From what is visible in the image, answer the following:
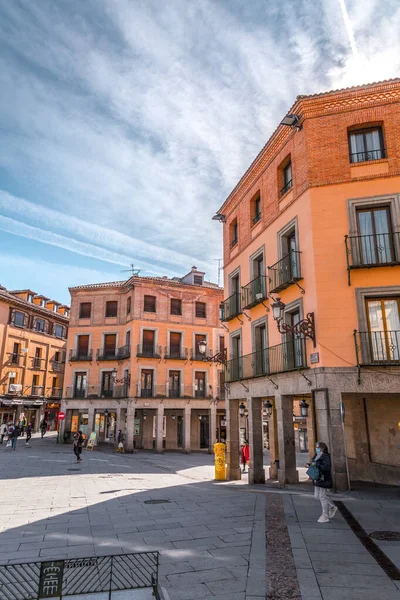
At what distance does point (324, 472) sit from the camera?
9.09 meters

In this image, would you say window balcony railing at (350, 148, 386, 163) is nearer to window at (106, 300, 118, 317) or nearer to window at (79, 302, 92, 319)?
window at (106, 300, 118, 317)

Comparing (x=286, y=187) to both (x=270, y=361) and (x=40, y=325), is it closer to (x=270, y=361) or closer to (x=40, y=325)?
(x=270, y=361)

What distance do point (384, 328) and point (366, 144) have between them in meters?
6.22

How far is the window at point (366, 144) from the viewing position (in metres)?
14.0

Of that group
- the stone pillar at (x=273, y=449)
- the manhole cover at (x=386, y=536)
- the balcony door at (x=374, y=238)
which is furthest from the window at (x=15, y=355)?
the manhole cover at (x=386, y=536)

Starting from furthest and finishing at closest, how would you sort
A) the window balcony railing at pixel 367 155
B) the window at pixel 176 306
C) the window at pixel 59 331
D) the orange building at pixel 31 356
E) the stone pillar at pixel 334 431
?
1. the window at pixel 59 331
2. the orange building at pixel 31 356
3. the window at pixel 176 306
4. the window balcony railing at pixel 367 155
5. the stone pillar at pixel 334 431

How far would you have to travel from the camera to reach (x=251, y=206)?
63.1ft

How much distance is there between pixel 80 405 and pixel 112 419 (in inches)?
160

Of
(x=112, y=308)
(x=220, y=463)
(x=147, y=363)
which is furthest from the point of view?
(x=112, y=308)

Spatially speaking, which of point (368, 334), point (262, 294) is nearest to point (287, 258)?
point (262, 294)

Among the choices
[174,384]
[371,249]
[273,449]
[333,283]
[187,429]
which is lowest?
[273,449]

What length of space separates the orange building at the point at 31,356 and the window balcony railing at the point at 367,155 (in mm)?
35451

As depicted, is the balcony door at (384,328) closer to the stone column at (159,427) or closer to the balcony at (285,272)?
the balcony at (285,272)

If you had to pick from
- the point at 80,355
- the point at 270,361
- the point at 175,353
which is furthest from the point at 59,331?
the point at 270,361
